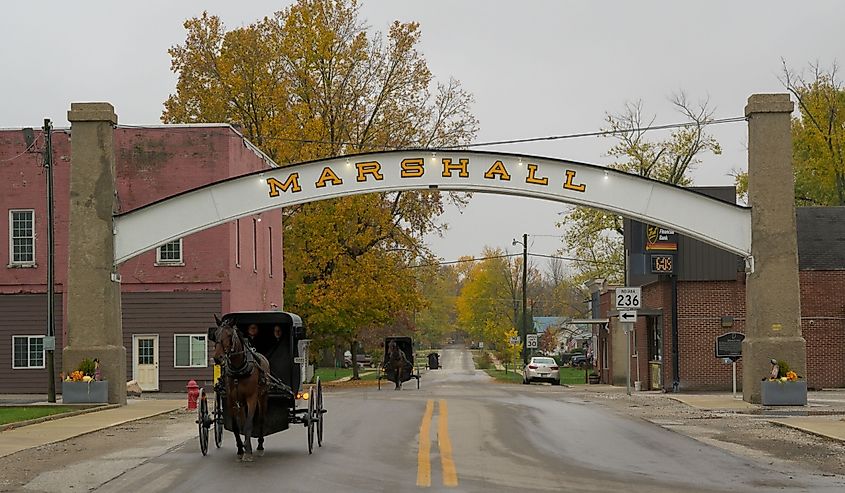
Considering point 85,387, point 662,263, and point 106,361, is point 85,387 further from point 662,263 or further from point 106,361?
point 662,263

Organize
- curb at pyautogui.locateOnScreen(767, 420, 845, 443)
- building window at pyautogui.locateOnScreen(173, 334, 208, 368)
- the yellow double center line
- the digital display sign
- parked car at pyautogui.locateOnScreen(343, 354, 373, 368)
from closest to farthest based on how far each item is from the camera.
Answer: the yellow double center line < curb at pyautogui.locateOnScreen(767, 420, 845, 443) < the digital display sign < building window at pyautogui.locateOnScreen(173, 334, 208, 368) < parked car at pyautogui.locateOnScreen(343, 354, 373, 368)

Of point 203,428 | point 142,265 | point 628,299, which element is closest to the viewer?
point 203,428

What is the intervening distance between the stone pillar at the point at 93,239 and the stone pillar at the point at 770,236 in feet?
54.4

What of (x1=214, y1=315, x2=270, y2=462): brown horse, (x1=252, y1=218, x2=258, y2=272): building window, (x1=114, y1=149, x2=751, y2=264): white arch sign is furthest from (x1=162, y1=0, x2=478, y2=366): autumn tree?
(x1=214, y1=315, x2=270, y2=462): brown horse

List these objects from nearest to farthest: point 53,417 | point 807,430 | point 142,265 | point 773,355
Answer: point 807,430, point 53,417, point 773,355, point 142,265

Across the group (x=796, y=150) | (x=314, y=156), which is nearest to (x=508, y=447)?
(x=314, y=156)

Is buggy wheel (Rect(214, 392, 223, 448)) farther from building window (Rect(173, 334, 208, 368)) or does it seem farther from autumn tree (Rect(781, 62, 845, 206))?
autumn tree (Rect(781, 62, 845, 206))

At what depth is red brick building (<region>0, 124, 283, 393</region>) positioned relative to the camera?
4334cm

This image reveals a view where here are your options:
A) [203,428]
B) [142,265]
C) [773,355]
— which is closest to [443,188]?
[773,355]

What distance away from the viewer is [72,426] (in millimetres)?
23875

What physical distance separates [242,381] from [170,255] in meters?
29.2

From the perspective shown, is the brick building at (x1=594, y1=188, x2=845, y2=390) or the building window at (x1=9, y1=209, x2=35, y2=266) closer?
the brick building at (x1=594, y1=188, x2=845, y2=390)

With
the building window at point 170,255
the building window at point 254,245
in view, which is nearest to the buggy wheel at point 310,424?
the building window at point 170,255

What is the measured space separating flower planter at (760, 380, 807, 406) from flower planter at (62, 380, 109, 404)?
1687 centimetres
